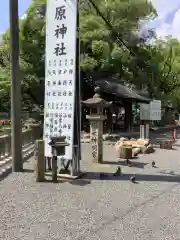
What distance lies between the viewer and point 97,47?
63.9 feet

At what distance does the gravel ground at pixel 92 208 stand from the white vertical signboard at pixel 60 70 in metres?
1.31

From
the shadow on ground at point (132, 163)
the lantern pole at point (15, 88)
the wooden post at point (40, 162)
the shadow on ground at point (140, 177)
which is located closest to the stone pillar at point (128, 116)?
the shadow on ground at point (132, 163)

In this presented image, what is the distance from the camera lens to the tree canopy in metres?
20.1

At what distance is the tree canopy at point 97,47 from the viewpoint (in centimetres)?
2011

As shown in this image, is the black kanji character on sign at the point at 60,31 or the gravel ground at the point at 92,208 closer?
the gravel ground at the point at 92,208

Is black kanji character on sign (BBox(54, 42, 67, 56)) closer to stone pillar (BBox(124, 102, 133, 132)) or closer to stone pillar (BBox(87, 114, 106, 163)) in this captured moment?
stone pillar (BBox(87, 114, 106, 163))

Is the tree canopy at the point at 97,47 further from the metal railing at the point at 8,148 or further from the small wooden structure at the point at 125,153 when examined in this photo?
the small wooden structure at the point at 125,153

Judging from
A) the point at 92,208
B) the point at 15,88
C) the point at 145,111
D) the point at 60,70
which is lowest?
the point at 92,208

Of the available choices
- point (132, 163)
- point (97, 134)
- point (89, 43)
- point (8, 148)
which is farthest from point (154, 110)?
point (8, 148)

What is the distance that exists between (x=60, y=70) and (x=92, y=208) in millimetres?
3749

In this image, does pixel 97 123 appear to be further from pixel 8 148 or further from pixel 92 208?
pixel 92 208

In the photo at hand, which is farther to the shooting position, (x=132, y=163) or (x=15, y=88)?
(x=132, y=163)

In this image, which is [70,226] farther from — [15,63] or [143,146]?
[143,146]

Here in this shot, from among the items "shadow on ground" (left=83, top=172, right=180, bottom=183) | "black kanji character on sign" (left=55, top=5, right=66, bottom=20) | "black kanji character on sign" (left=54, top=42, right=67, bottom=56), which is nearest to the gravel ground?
"shadow on ground" (left=83, top=172, right=180, bottom=183)
